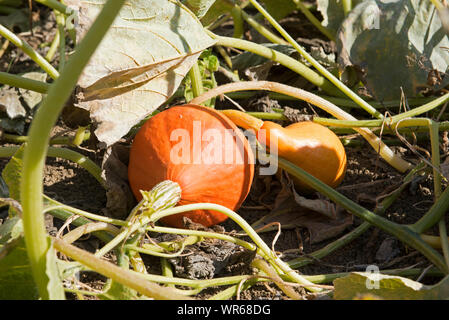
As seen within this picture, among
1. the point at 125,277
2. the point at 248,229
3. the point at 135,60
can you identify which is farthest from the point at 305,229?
the point at 125,277

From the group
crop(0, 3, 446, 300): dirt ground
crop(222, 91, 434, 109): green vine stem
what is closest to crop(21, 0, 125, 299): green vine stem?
crop(0, 3, 446, 300): dirt ground

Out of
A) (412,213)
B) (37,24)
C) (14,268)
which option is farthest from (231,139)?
(37,24)

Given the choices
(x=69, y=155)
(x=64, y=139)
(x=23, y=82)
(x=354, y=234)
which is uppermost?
(x=23, y=82)

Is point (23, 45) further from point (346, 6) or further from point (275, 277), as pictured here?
point (346, 6)

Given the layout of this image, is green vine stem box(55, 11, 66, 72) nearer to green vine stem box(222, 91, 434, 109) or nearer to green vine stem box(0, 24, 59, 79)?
green vine stem box(0, 24, 59, 79)

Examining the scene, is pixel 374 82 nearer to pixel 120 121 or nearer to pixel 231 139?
pixel 231 139
